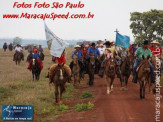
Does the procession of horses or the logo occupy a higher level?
the procession of horses

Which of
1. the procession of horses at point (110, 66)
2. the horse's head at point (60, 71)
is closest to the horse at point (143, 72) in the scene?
the procession of horses at point (110, 66)

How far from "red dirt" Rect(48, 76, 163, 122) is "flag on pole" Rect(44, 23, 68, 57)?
99.7 inches

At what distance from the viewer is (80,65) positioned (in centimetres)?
2238

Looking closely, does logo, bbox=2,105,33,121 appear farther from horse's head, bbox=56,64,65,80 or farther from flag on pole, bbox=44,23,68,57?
horse's head, bbox=56,64,65,80

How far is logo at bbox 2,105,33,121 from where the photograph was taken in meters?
12.8

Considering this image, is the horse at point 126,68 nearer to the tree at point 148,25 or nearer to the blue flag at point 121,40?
the blue flag at point 121,40

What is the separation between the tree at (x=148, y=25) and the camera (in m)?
70.2

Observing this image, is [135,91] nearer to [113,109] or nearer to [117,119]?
[113,109]

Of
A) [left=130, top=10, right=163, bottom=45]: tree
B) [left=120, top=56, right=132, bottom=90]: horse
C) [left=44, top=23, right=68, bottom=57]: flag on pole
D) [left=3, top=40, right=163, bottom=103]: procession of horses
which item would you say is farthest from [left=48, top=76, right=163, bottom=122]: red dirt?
[left=130, top=10, right=163, bottom=45]: tree

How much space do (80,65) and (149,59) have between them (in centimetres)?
663

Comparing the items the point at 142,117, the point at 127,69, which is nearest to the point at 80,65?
the point at 127,69

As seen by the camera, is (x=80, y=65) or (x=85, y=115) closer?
(x=85, y=115)

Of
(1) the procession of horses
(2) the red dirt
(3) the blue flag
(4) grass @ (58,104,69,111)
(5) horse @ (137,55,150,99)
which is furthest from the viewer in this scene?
(3) the blue flag

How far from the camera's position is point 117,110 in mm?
13500
